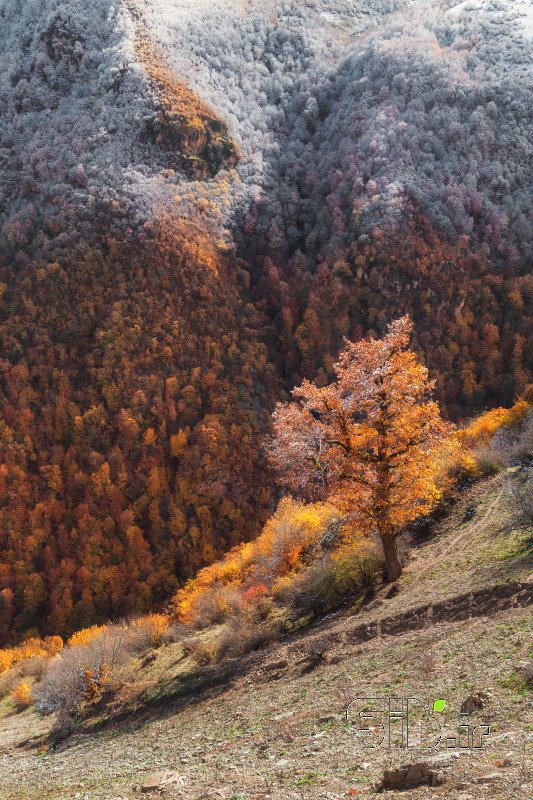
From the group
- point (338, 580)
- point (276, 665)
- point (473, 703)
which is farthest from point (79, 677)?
point (473, 703)

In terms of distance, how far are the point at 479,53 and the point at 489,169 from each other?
23756 millimetres

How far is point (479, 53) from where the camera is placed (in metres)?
92.6

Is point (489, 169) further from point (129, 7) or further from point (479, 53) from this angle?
point (129, 7)

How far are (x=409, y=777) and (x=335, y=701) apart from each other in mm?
6061

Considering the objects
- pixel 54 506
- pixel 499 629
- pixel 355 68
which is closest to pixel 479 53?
pixel 355 68

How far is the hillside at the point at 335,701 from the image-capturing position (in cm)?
975

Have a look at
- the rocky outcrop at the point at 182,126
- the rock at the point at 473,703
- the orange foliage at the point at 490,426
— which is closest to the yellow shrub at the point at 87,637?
the rock at the point at 473,703

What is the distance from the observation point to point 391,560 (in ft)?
77.2

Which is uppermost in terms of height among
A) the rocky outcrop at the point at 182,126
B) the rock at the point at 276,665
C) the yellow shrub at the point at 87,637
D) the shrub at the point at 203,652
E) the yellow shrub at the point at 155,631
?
the rocky outcrop at the point at 182,126

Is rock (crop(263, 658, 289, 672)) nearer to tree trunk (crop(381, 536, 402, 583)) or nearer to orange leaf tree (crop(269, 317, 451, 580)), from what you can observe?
orange leaf tree (crop(269, 317, 451, 580))

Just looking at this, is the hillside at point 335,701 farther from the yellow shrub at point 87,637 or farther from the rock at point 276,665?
the yellow shrub at point 87,637

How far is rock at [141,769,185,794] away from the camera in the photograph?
11.5 metres

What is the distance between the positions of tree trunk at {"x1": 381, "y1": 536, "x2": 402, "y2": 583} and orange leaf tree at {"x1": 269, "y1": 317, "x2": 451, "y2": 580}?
0.97 m

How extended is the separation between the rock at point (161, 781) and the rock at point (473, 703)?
17.8ft
